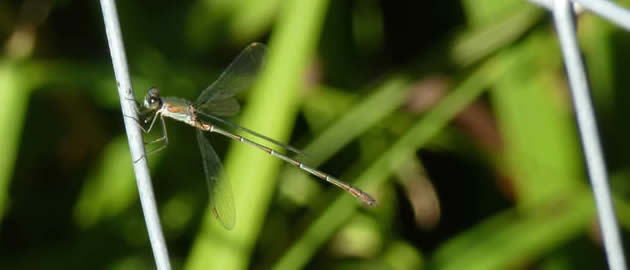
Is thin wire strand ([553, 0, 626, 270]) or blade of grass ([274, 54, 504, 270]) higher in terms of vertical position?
thin wire strand ([553, 0, 626, 270])

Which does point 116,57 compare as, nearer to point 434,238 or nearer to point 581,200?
point 581,200

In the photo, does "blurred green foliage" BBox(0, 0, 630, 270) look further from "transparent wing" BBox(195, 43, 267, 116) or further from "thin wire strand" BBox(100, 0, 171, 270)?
"thin wire strand" BBox(100, 0, 171, 270)

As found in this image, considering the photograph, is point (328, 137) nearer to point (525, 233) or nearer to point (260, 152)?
point (260, 152)

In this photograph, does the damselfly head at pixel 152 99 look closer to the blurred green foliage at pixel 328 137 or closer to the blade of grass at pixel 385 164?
the blurred green foliage at pixel 328 137

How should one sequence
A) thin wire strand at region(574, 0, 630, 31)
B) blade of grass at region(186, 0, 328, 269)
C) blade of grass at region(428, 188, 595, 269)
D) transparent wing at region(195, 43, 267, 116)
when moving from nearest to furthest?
1. thin wire strand at region(574, 0, 630, 31)
2. blade of grass at region(186, 0, 328, 269)
3. blade of grass at region(428, 188, 595, 269)
4. transparent wing at region(195, 43, 267, 116)

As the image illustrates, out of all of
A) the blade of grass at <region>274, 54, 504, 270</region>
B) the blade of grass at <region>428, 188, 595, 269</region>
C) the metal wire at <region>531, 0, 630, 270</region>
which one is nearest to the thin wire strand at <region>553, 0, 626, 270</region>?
the metal wire at <region>531, 0, 630, 270</region>

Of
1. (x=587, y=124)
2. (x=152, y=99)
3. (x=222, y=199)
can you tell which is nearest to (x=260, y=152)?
(x=222, y=199)

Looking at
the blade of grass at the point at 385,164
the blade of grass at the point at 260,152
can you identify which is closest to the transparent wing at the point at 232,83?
the blade of grass at the point at 260,152
